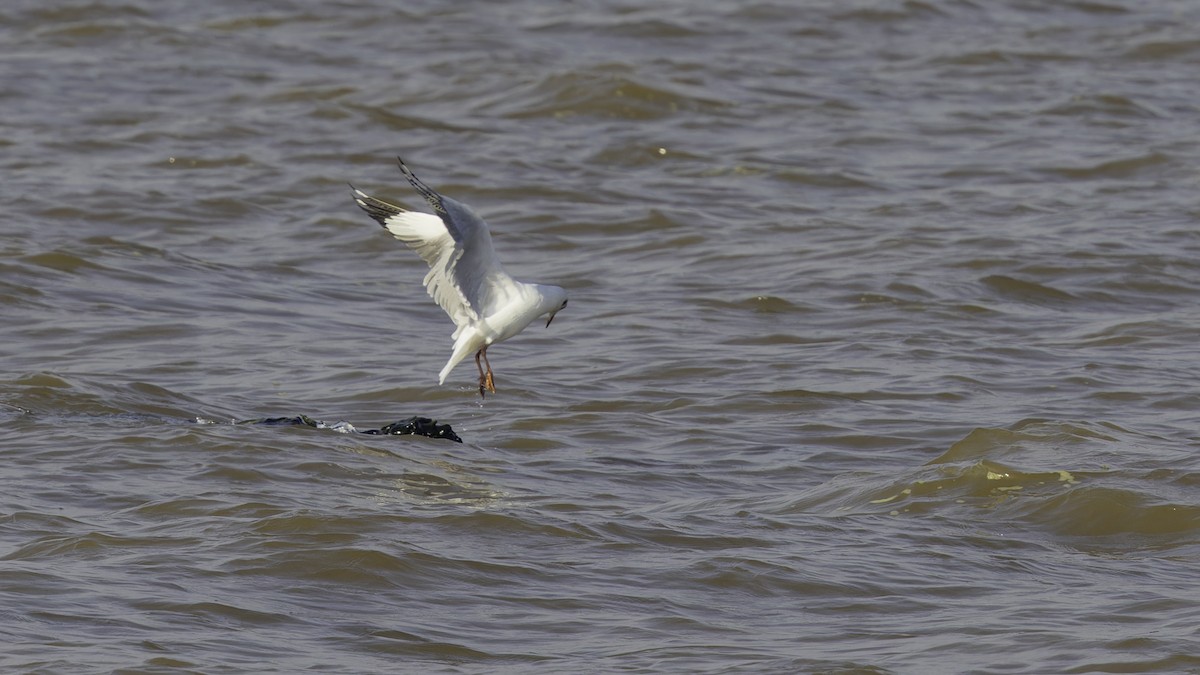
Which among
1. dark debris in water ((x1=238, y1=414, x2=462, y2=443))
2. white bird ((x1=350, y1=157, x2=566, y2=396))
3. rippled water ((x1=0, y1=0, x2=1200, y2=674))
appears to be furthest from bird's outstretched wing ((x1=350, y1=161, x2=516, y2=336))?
rippled water ((x1=0, y1=0, x2=1200, y2=674))

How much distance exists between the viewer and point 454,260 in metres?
7.49

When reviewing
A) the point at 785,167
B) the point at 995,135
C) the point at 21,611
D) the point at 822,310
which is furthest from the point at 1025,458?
the point at 995,135

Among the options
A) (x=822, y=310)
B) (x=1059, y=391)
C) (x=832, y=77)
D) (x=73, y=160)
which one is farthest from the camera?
(x=832, y=77)

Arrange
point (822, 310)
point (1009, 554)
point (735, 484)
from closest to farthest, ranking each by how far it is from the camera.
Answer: point (1009, 554) < point (735, 484) < point (822, 310)

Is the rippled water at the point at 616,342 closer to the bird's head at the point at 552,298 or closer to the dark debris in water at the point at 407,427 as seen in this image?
the dark debris in water at the point at 407,427

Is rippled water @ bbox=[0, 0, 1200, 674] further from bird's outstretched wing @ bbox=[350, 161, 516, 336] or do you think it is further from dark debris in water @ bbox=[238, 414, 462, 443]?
bird's outstretched wing @ bbox=[350, 161, 516, 336]

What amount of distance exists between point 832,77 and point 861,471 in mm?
9027

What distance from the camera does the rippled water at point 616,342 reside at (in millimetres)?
5738

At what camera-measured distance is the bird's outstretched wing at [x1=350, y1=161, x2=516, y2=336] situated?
7.48 m

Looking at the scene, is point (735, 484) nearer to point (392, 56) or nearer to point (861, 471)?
point (861, 471)

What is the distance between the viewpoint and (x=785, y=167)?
44.2 feet

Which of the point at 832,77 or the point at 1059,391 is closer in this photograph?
the point at 1059,391

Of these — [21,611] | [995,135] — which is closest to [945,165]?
[995,135]

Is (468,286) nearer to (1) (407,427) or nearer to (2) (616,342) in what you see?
(1) (407,427)
